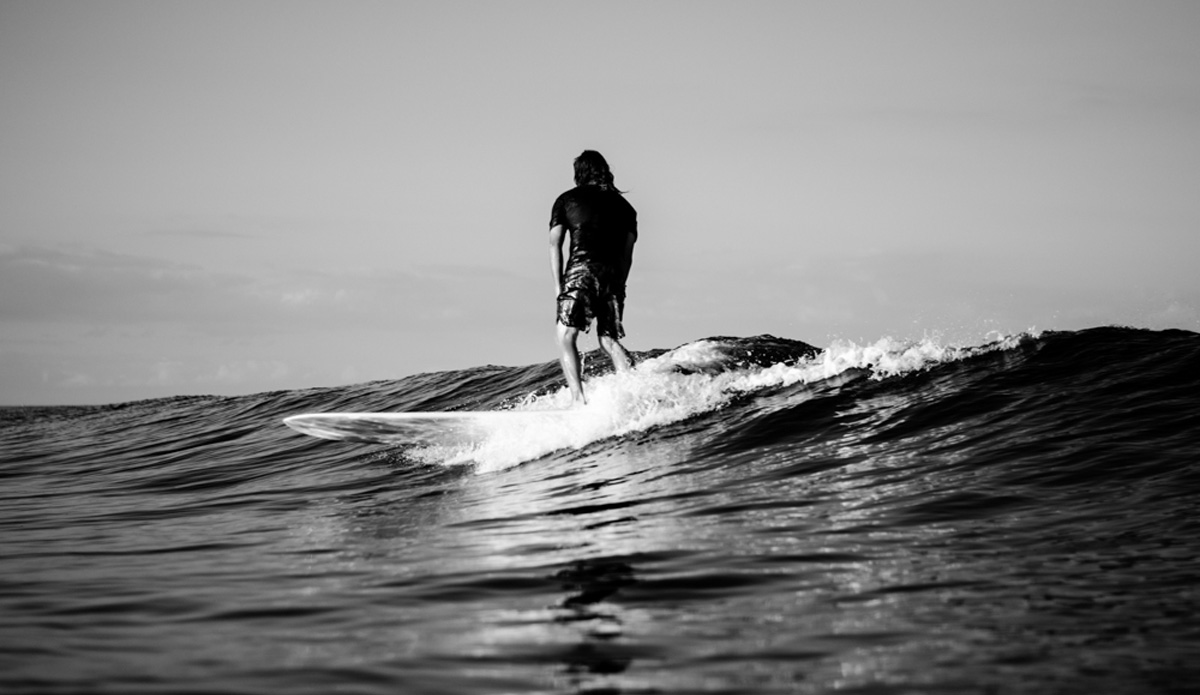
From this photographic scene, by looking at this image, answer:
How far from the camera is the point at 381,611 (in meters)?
3.84

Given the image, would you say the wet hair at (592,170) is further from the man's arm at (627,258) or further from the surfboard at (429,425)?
the surfboard at (429,425)

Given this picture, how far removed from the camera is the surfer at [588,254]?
8.51 m

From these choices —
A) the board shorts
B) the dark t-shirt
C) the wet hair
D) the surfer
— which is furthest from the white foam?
the wet hair

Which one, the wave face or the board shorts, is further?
the board shorts

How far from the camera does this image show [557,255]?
28.4 ft

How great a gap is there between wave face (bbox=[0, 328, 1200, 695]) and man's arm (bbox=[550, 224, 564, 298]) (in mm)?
1073

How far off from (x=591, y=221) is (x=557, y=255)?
1.54 feet

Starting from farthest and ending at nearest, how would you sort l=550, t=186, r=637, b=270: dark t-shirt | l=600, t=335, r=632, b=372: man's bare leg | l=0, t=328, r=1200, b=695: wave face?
l=600, t=335, r=632, b=372: man's bare leg < l=550, t=186, r=637, b=270: dark t-shirt < l=0, t=328, r=1200, b=695: wave face

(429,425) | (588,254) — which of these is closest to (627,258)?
(588,254)

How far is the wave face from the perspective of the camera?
3.10m

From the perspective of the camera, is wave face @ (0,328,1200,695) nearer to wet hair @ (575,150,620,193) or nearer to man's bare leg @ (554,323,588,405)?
man's bare leg @ (554,323,588,405)

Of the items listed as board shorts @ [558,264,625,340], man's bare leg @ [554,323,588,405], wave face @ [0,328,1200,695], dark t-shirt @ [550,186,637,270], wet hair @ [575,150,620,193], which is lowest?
wave face @ [0,328,1200,695]

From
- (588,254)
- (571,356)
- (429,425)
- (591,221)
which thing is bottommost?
(429,425)

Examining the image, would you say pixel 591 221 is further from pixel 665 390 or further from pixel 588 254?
pixel 665 390
